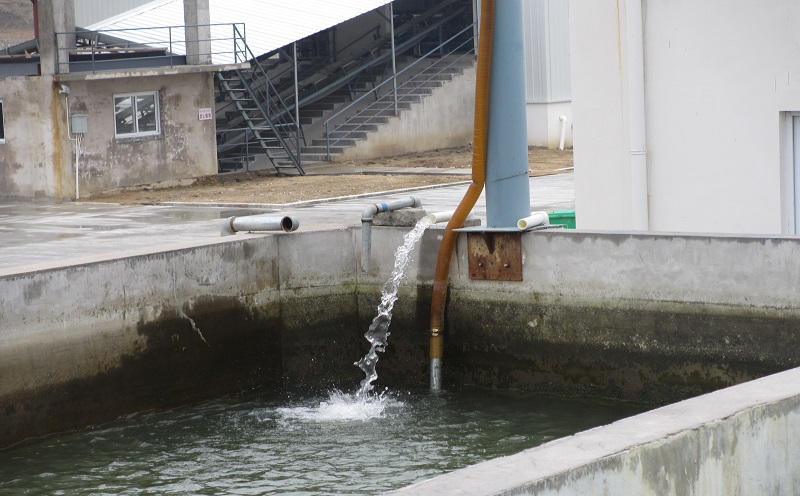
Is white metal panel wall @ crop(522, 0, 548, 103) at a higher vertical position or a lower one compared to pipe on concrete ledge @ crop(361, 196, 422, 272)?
higher

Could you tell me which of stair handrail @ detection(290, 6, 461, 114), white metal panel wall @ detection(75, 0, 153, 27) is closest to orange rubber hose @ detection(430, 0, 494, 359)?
stair handrail @ detection(290, 6, 461, 114)

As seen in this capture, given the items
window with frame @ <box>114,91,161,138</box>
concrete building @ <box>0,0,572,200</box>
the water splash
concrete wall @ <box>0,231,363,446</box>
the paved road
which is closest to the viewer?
concrete wall @ <box>0,231,363,446</box>

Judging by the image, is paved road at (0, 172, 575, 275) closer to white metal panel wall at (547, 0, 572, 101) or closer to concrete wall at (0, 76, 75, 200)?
concrete wall at (0, 76, 75, 200)

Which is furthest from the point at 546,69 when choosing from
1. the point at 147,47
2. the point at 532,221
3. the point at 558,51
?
the point at 532,221

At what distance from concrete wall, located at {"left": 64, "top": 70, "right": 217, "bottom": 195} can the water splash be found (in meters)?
14.1

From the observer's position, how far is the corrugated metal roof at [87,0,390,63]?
28.7 m

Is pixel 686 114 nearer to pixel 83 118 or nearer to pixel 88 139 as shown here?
pixel 83 118

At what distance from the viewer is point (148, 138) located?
87.2 ft

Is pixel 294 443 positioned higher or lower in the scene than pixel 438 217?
lower

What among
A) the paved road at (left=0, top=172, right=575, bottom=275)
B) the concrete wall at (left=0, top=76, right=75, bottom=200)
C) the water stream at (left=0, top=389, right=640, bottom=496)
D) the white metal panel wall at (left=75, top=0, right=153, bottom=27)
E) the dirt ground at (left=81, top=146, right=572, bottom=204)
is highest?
the white metal panel wall at (left=75, top=0, right=153, bottom=27)

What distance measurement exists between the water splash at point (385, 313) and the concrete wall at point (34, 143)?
1404 cm

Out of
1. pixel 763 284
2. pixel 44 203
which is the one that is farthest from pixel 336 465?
pixel 44 203

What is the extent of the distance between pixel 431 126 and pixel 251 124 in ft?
22.3

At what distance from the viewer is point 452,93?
115 feet
